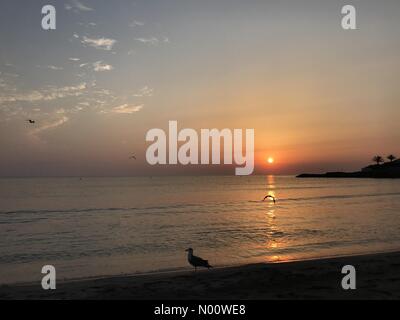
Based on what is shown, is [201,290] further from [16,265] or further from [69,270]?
[16,265]

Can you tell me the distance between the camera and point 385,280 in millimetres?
11719

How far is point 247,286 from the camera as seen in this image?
11.7 m

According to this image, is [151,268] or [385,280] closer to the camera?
[385,280]

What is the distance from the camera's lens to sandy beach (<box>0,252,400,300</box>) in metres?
10.5

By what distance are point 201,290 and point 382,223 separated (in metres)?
25.3

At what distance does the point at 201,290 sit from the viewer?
37.4 ft

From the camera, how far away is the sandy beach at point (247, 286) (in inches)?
414

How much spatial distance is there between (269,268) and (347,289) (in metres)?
3.89

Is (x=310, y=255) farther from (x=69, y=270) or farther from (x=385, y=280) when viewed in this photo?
(x=69, y=270)

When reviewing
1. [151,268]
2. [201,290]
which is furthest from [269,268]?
[151,268]
